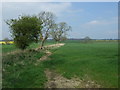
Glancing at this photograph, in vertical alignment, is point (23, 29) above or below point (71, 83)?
above

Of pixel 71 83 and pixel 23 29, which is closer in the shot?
pixel 71 83

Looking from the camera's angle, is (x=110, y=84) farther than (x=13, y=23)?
No

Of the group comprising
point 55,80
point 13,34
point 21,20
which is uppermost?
point 21,20

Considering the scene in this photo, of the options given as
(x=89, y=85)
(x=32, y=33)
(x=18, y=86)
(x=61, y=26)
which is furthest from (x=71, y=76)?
(x=61, y=26)

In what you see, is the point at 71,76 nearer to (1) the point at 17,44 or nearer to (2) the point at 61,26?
(1) the point at 17,44

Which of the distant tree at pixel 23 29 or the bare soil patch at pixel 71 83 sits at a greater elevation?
the distant tree at pixel 23 29

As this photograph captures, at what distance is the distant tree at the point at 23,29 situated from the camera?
2343 cm

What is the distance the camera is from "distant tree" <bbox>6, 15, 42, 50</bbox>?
23434mm

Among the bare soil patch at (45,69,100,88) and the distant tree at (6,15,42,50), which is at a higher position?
the distant tree at (6,15,42,50)

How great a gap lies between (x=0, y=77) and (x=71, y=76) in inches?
149

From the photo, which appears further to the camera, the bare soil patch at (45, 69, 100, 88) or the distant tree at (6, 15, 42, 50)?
the distant tree at (6, 15, 42, 50)

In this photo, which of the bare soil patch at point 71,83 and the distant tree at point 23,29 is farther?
the distant tree at point 23,29

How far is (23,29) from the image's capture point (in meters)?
23.4

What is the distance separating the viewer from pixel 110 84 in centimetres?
889
